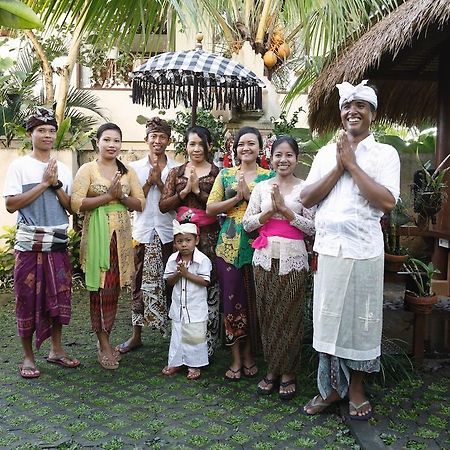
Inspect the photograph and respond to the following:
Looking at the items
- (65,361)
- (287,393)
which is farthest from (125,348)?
(287,393)

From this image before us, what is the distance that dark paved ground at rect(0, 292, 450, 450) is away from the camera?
3.08m

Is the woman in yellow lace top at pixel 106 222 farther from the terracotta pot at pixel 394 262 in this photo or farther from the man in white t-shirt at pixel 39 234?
the terracotta pot at pixel 394 262

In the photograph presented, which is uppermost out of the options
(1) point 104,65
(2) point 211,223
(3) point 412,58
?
(1) point 104,65

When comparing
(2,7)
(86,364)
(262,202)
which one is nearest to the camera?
(2,7)

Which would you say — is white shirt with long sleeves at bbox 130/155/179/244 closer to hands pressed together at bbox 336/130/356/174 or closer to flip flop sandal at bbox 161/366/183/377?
flip flop sandal at bbox 161/366/183/377

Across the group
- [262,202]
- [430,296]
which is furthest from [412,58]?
[262,202]

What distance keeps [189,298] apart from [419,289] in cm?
179

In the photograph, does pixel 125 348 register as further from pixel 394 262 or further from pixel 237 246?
pixel 394 262

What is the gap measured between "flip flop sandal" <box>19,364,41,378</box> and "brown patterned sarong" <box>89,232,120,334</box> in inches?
20.9

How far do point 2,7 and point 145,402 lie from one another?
2607 millimetres

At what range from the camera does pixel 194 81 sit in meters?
4.79

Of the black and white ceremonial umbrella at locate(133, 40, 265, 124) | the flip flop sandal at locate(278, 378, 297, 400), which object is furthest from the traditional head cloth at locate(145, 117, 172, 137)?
the flip flop sandal at locate(278, 378, 297, 400)

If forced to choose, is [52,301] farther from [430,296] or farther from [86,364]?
[430,296]

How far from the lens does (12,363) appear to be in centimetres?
441
